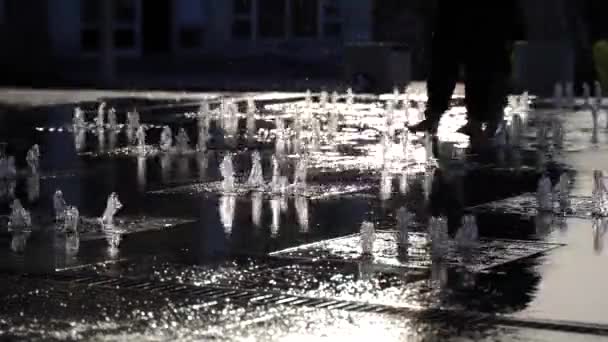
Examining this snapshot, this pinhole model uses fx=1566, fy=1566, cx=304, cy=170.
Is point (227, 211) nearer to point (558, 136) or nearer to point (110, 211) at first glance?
point (110, 211)

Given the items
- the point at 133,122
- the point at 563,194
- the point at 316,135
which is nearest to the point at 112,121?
the point at 133,122

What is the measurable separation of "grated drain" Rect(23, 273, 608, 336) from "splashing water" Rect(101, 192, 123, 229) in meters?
2.12

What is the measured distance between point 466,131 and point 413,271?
833 centimetres

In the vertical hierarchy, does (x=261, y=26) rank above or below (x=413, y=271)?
above

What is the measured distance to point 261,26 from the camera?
45.7 meters

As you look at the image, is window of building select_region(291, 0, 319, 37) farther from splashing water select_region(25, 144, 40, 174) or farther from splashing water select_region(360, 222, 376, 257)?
splashing water select_region(360, 222, 376, 257)

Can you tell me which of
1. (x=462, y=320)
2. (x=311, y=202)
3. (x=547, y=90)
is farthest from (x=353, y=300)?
(x=547, y=90)

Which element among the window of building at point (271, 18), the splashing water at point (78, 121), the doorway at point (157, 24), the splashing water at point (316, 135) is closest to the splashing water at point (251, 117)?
the splashing water at point (316, 135)

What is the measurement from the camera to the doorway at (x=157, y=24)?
1699 inches

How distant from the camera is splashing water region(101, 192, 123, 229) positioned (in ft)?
36.8

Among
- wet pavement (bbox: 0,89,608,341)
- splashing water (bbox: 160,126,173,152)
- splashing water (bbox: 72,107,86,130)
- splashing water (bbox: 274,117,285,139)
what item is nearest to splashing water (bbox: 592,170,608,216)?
wet pavement (bbox: 0,89,608,341)

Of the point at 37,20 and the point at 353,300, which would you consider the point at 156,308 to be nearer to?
the point at 353,300

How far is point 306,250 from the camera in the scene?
1005 centimetres

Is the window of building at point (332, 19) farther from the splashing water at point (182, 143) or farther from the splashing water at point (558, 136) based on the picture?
the splashing water at point (182, 143)
